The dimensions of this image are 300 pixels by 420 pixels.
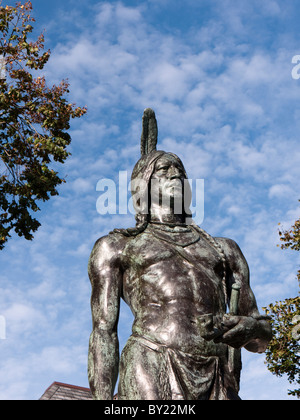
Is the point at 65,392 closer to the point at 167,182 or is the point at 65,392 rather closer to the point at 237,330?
the point at 167,182

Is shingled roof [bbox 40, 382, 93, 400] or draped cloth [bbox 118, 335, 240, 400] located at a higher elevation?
shingled roof [bbox 40, 382, 93, 400]

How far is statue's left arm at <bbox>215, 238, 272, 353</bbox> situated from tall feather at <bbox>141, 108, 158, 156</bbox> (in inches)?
44.6

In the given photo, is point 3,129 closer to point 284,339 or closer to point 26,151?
point 26,151

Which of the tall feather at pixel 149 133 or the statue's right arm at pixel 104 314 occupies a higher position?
the tall feather at pixel 149 133

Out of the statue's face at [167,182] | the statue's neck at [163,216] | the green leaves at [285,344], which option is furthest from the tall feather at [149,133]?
the green leaves at [285,344]

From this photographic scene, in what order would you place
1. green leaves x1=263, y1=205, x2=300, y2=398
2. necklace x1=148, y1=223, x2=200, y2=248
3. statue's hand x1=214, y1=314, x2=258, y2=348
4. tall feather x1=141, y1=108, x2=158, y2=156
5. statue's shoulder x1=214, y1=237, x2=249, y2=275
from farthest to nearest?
1. green leaves x1=263, y1=205, x2=300, y2=398
2. tall feather x1=141, y1=108, x2=158, y2=156
3. statue's shoulder x1=214, y1=237, x2=249, y2=275
4. necklace x1=148, y1=223, x2=200, y2=248
5. statue's hand x1=214, y1=314, x2=258, y2=348

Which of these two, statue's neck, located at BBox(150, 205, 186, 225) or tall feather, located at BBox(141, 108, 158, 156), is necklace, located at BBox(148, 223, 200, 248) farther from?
tall feather, located at BBox(141, 108, 158, 156)

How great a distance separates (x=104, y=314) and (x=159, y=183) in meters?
1.26

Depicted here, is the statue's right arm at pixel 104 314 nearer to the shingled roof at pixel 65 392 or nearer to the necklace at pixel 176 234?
the necklace at pixel 176 234

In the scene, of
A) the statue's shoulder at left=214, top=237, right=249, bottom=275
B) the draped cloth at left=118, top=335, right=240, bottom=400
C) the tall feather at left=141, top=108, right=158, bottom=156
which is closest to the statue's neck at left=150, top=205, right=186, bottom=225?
the statue's shoulder at left=214, top=237, right=249, bottom=275

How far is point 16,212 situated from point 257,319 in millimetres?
9335

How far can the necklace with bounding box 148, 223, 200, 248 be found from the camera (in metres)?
5.36

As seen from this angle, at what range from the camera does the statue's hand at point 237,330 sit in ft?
16.0

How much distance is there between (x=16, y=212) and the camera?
13.7 meters
